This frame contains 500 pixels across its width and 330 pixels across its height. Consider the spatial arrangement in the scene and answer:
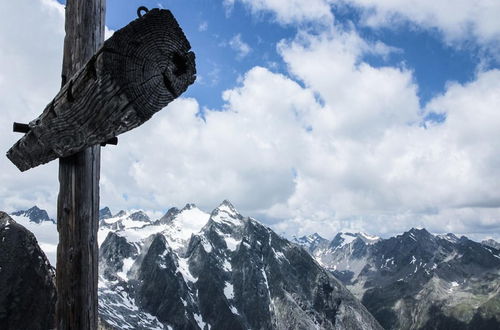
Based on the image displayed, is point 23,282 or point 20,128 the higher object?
point 20,128

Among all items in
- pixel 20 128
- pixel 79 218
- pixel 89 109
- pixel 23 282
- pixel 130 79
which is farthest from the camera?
pixel 23 282

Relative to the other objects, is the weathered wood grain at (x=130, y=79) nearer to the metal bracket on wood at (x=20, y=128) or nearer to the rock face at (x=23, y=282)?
the metal bracket on wood at (x=20, y=128)

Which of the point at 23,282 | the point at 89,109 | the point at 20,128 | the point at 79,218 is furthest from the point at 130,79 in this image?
the point at 23,282

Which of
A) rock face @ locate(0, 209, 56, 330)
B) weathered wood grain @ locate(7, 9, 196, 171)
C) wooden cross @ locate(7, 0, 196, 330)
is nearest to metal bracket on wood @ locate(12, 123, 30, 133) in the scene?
wooden cross @ locate(7, 0, 196, 330)

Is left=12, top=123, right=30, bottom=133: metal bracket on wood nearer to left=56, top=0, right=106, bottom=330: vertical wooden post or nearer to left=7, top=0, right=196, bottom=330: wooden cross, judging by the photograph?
left=7, top=0, right=196, bottom=330: wooden cross

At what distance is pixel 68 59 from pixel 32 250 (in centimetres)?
1672

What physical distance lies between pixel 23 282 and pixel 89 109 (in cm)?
1788

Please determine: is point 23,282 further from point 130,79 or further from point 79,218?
point 130,79

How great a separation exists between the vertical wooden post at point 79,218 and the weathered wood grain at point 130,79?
845 mm

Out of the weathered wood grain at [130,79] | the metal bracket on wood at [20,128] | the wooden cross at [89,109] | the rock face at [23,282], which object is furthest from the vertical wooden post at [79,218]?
the rock face at [23,282]

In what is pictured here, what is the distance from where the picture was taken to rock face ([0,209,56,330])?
1686 centimetres

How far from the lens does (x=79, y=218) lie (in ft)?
16.2

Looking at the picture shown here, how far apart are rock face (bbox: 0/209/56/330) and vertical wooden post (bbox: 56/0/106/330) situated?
1444 centimetres

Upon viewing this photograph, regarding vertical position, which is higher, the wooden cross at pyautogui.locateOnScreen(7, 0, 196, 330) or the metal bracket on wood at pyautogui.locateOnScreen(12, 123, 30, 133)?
the metal bracket on wood at pyautogui.locateOnScreen(12, 123, 30, 133)
